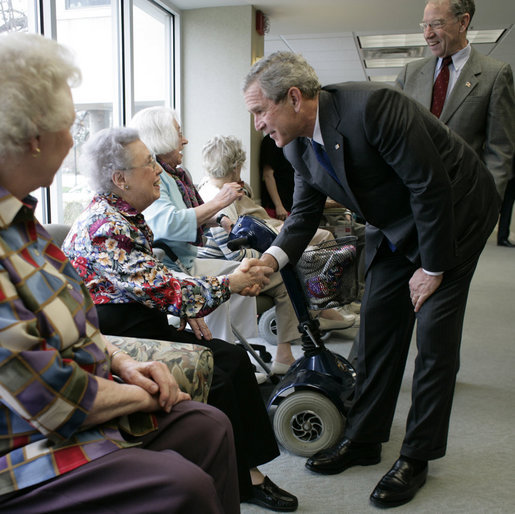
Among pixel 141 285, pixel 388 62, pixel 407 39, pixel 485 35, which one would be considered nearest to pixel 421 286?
pixel 141 285

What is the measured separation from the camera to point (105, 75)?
165 inches

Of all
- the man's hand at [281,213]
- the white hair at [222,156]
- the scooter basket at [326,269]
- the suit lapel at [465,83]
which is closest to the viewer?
the scooter basket at [326,269]

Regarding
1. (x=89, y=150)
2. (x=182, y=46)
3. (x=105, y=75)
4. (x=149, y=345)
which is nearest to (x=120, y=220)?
(x=89, y=150)

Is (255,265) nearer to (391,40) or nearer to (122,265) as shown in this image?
(122,265)

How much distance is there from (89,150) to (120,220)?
29 centimetres

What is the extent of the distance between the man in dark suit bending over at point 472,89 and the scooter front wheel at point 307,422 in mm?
1283

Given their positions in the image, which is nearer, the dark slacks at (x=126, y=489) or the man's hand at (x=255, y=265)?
the dark slacks at (x=126, y=489)

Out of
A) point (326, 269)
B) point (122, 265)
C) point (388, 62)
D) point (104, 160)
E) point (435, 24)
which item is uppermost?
point (388, 62)

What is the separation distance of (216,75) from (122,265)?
4.25 metres

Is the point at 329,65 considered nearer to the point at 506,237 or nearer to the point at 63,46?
the point at 506,237

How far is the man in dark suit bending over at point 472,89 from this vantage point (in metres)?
2.55

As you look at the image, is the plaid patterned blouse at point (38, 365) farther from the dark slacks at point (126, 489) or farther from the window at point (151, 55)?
the window at point (151, 55)

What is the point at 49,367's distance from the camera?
950 millimetres

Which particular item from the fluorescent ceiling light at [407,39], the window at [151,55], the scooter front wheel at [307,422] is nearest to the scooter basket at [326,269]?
the scooter front wheel at [307,422]
